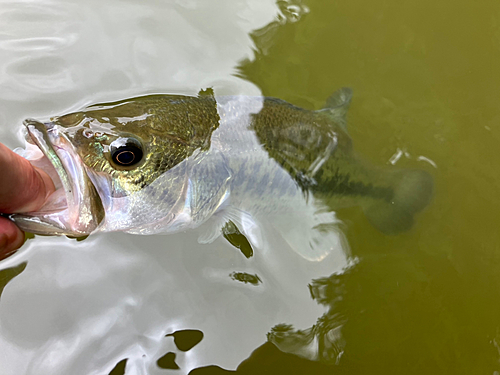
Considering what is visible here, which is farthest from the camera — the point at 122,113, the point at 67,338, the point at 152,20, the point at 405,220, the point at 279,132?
the point at 152,20

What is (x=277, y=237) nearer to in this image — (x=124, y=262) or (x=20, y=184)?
(x=124, y=262)

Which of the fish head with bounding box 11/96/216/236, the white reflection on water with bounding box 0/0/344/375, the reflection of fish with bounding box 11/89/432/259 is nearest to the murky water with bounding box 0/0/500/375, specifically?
the white reflection on water with bounding box 0/0/344/375

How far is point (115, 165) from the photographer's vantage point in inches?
55.9

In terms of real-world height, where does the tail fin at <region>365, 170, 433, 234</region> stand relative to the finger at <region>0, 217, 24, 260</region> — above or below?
above

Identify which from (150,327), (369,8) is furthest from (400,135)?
(150,327)

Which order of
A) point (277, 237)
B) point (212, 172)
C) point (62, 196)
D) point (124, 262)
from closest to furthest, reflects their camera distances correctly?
1. point (62, 196)
2. point (212, 172)
3. point (124, 262)
4. point (277, 237)

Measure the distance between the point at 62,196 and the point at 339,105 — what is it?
1.93 m

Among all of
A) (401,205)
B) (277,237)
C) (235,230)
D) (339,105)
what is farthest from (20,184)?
(401,205)

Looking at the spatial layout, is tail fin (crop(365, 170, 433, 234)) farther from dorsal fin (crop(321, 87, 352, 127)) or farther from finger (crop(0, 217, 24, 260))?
finger (crop(0, 217, 24, 260))

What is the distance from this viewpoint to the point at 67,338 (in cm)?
180

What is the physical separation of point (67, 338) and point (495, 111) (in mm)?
3744

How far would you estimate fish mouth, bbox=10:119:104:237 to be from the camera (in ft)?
4.16

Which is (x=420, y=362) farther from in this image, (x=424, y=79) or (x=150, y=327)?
(x=424, y=79)

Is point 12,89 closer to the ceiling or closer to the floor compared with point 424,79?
closer to the floor
